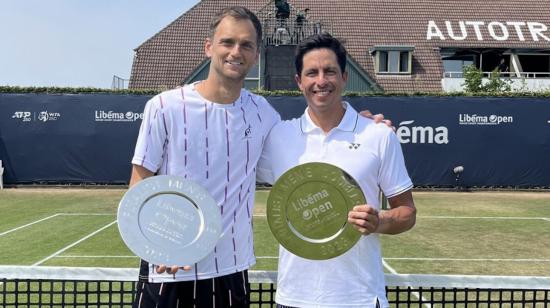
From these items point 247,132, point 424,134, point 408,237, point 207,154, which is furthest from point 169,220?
point 424,134

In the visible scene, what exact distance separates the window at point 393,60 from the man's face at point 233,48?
73.8 feet

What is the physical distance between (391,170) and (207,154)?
72 centimetres

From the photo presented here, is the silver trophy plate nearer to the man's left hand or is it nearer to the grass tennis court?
the man's left hand

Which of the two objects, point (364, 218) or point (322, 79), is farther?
point (322, 79)

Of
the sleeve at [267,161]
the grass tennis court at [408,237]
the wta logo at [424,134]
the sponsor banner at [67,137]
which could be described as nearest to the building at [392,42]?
the wta logo at [424,134]

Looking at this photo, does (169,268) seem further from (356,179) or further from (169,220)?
(356,179)

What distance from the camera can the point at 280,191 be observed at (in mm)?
1928

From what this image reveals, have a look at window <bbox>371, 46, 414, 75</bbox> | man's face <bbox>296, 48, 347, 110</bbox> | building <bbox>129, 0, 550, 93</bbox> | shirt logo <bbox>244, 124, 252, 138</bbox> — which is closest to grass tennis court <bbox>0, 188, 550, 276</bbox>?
shirt logo <bbox>244, 124, 252, 138</bbox>

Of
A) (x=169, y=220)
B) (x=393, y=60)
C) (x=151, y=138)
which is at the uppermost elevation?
(x=393, y=60)

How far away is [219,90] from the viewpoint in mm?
2104

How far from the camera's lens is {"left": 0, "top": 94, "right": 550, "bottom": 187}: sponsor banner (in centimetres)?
1419

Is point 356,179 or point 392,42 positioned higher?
point 392,42

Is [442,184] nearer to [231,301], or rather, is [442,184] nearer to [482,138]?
[482,138]

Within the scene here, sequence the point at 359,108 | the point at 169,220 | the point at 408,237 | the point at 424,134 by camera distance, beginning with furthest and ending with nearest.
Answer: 1. the point at 359,108
2. the point at 424,134
3. the point at 408,237
4. the point at 169,220
